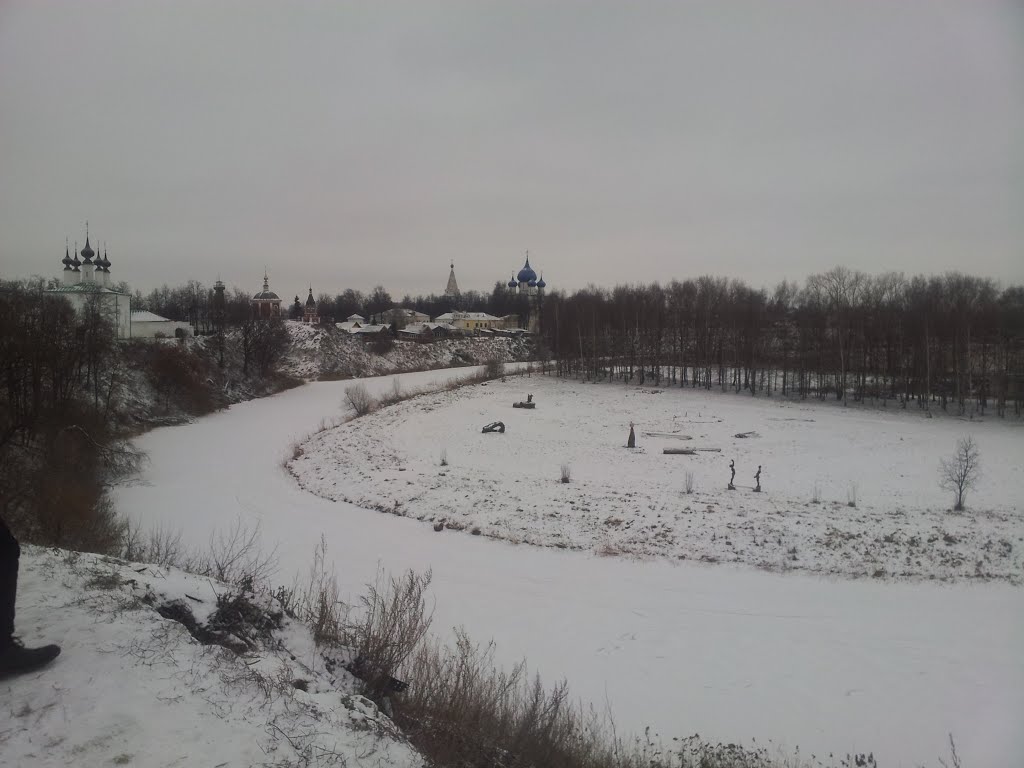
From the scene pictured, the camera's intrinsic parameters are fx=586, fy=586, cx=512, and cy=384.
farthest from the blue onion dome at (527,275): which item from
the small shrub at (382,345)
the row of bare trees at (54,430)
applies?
the row of bare trees at (54,430)

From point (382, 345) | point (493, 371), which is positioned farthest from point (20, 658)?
point (382, 345)

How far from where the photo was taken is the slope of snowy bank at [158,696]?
4.32 metres

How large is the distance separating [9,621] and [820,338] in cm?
4734

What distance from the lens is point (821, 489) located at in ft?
60.0

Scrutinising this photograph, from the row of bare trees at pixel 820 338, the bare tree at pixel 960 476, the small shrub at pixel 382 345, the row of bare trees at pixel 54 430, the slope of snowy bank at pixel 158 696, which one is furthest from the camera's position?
the small shrub at pixel 382 345

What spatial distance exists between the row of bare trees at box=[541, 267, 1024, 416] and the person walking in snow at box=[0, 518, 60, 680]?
30.4m

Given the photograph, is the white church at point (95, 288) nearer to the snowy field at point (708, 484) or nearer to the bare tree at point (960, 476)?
the snowy field at point (708, 484)

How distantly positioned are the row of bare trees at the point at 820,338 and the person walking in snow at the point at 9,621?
30.4m

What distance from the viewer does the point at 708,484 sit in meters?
18.8

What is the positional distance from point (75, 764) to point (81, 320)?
3559cm

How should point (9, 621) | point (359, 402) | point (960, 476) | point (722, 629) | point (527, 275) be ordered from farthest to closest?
point (527, 275)
point (359, 402)
point (960, 476)
point (722, 629)
point (9, 621)

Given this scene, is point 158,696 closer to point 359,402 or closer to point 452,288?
point 359,402

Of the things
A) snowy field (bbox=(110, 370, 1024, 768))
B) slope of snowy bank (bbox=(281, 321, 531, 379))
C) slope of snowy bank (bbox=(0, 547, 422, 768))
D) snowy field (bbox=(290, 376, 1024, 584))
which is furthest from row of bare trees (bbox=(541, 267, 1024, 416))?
slope of snowy bank (bbox=(0, 547, 422, 768))

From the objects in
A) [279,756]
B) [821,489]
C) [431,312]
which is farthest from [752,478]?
[431,312]
